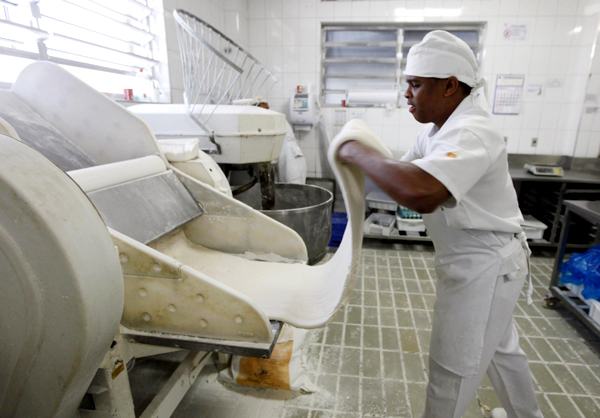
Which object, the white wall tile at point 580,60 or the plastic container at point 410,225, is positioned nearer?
the plastic container at point 410,225

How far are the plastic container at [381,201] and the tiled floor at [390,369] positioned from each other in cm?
116

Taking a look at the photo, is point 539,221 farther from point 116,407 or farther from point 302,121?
point 116,407

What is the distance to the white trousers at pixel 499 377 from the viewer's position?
115 centimetres

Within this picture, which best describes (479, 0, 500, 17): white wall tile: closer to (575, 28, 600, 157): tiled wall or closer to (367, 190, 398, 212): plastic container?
(575, 28, 600, 157): tiled wall

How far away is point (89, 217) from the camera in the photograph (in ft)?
2.03

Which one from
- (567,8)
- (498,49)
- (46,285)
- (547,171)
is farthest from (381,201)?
(46,285)

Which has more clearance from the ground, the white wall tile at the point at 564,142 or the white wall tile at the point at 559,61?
the white wall tile at the point at 559,61

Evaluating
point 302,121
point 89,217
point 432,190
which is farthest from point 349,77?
point 89,217

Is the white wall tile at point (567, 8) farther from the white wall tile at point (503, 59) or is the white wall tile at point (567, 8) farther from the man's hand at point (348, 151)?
the man's hand at point (348, 151)

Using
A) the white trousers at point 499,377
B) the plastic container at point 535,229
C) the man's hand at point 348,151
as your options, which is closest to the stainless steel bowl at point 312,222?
the white trousers at point 499,377

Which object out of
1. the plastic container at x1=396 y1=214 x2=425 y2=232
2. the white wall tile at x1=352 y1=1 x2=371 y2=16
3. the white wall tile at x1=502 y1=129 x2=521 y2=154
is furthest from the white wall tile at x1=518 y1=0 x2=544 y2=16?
the plastic container at x1=396 y1=214 x2=425 y2=232

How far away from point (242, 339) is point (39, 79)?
53.9 inches

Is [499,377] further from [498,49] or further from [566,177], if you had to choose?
[498,49]

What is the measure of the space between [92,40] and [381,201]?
2.81m
